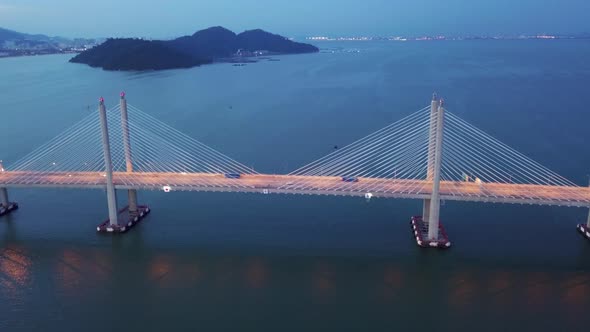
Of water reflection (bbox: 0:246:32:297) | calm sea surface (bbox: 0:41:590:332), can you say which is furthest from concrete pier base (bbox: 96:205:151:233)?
water reflection (bbox: 0:246:32:297)

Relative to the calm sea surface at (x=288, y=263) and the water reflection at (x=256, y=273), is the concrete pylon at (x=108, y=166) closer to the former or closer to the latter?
the calm sea surface at (x=288, y=263)

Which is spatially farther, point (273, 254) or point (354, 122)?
point (354, 122)

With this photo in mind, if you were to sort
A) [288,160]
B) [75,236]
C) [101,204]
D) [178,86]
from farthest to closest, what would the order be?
[178,86]
[288,160]
[101,204]
[75,236]

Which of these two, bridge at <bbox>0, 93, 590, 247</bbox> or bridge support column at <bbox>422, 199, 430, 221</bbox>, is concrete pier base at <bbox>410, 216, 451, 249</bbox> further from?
bridge support column at <bbox>422, 199, 430, 221</bbox>

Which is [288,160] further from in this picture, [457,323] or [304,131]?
[457,323]


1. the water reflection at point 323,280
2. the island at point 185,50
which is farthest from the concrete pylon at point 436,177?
the island at point 185,50

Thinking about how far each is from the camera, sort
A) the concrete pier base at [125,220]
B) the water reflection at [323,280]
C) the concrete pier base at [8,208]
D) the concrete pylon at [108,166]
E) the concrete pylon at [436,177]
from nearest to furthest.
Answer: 1. the water reflection at [323,280]
2. the concrete pylon at [436,177]
3. the concrete pylon at [108,166]
4. the concrete pier base at [125,220]
5. the concrete pier base at [8,208]

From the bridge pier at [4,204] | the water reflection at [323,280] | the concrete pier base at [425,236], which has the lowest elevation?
the water reflection at [323,280]

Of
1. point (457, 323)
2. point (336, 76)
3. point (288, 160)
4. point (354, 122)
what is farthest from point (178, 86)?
point (457, 323)
